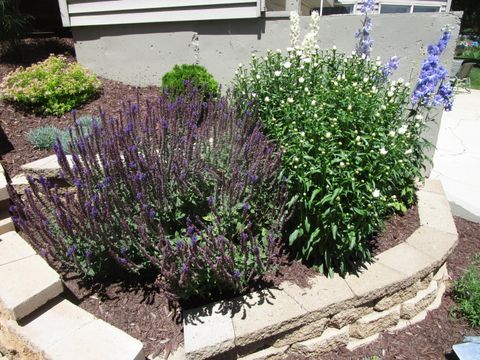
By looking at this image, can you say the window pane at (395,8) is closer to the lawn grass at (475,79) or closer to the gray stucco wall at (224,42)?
the lawn grass at (475,79)

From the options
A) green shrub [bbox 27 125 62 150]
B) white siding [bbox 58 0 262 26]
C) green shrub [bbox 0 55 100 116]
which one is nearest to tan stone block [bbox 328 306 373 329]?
green shrub [bbox 27 125 62 150]

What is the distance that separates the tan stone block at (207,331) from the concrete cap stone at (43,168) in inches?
73.8

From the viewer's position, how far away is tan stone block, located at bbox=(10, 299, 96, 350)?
80.7 inches

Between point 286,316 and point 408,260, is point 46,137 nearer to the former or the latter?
point 286,316

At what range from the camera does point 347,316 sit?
2512 mm

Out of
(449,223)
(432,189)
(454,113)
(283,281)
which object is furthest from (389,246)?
(454,113)

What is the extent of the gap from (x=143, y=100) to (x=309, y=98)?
9.50 feet

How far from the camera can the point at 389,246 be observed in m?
2.99

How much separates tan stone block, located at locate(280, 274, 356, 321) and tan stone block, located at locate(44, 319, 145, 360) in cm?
103

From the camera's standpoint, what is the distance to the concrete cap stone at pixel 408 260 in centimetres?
267

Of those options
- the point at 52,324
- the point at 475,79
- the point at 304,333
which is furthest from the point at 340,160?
the point at 475,79

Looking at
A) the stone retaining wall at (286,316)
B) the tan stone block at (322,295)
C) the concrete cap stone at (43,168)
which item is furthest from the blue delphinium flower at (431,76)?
the concrete cap stone at (43,168)

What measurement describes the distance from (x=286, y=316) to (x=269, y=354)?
1.00 ft

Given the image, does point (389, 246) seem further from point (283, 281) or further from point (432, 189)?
point (432, 189)
